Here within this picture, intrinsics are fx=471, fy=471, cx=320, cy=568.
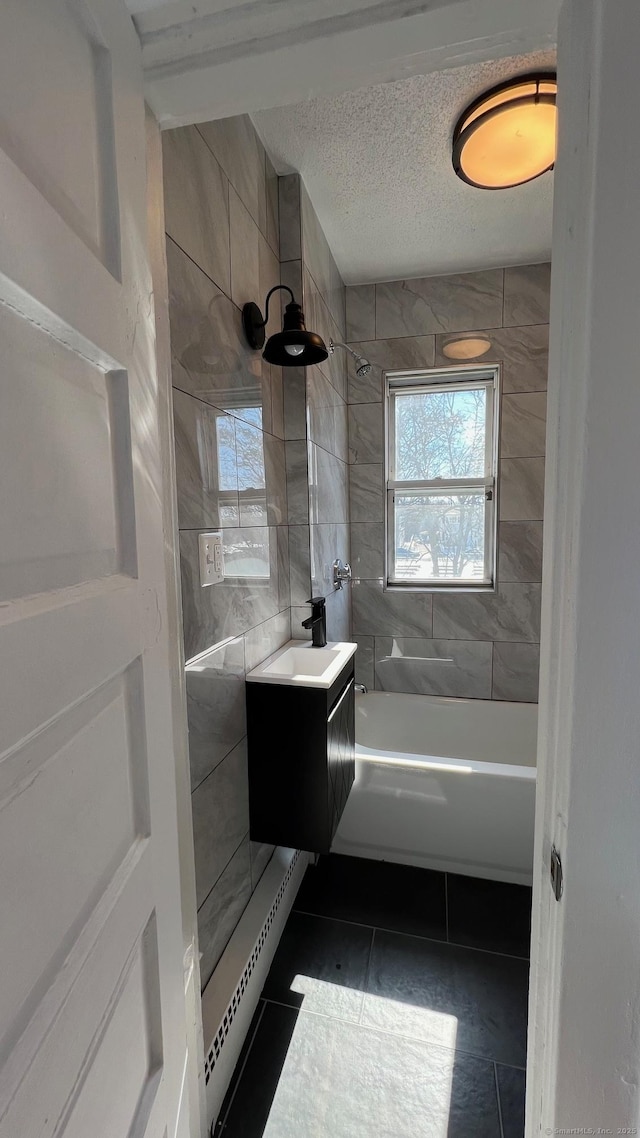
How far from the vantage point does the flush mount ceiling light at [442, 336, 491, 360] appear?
2.53m

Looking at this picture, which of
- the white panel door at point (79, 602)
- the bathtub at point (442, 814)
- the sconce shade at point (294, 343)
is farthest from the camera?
the bathtub at point (442, 814)

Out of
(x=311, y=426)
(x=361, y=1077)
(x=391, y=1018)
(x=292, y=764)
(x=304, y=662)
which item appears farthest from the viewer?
(x=311, y=426)

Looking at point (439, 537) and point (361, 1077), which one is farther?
point (439, 537)

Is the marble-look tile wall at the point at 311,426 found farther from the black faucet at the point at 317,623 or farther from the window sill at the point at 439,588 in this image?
the window sill at the point at 439,588

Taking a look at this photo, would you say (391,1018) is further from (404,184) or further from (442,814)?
(404,184)

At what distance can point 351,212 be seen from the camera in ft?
6.62

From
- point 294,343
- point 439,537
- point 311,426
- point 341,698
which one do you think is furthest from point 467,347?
point 341,698

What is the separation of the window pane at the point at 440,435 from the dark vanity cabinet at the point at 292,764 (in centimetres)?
169

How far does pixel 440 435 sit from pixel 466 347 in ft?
1.55

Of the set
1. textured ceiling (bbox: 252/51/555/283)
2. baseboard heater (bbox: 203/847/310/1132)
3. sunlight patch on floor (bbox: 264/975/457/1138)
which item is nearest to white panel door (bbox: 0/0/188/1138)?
baseboard heater (bbox: 203/847/310/1132)

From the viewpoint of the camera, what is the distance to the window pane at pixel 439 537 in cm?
272

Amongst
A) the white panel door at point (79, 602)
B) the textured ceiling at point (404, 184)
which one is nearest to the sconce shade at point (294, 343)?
the textured ceiling at point (404, 184)

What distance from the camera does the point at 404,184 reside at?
1.85 metres

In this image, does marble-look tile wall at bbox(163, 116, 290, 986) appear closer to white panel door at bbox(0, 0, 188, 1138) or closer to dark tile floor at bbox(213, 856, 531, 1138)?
dark tile floor at bbox(213, 856, 531, 1138)
